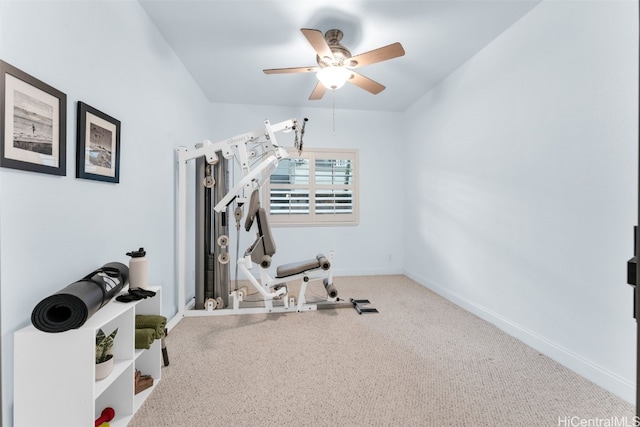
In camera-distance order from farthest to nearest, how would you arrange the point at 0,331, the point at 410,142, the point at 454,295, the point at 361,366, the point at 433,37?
the point at 410,142
the point at 454,295
the point at 433,37
the point at 361,366
the point at 0,331

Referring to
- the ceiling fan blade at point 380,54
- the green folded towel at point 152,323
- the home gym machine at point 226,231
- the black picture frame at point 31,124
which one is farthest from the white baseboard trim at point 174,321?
the ceiling fan blade at point 380,54

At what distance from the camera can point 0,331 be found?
3.51 ft

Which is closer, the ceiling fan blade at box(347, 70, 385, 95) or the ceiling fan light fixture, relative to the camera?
the ceiling fan light fixture

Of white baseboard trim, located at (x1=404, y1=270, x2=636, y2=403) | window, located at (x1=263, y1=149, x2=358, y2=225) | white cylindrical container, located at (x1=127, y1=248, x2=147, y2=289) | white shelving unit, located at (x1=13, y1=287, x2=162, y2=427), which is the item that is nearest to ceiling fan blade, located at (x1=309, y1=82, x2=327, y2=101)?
window, located at (x1=263, y1=149, x2=358, y2=225)

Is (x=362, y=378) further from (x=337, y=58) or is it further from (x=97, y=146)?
(x=337, y=58)

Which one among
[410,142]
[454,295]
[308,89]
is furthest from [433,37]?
[454,295]

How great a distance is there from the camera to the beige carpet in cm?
149

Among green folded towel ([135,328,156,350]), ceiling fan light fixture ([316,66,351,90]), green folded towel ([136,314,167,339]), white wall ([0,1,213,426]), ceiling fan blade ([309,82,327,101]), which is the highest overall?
ceiling fan blade ([309,82,327,101])

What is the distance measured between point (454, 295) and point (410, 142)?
2.40 meters

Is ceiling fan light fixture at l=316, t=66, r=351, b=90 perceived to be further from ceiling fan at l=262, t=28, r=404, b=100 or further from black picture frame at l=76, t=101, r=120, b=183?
black picture frame at l=76, t=101, r=120, b=183

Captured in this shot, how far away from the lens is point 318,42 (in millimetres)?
2086

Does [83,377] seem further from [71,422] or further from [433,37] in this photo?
[433,37]

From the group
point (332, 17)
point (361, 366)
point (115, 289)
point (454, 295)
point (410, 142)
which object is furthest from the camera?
point (410, 142)

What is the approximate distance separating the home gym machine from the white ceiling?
2.56ft
